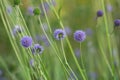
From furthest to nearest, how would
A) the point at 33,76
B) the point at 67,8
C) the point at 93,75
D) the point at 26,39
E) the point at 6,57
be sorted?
the point at 67,8, the point at 6,57, the point at 93,75, the point at 33,76, the point at 26,39

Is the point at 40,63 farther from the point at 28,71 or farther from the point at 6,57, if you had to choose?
the point at 6,57

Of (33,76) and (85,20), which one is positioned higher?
(33,76)

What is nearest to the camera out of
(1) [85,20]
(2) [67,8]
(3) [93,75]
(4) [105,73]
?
(4) [105,73]

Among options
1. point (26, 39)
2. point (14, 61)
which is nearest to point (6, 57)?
point (14, 61)

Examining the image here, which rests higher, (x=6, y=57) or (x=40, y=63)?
(x=40, y=63)

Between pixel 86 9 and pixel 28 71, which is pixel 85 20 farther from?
pixel 28 71

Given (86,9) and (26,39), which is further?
(86,9)

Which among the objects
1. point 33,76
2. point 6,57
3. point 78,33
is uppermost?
point 78,33

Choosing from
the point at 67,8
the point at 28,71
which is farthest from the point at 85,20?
the point at 28,71

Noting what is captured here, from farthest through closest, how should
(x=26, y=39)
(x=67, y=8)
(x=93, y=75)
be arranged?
(x=67, y=8) < (x=93, y=75) < (x=26, y=39)
